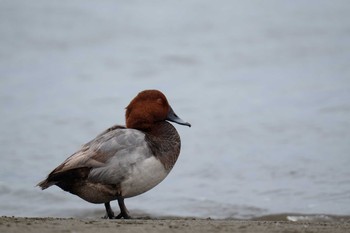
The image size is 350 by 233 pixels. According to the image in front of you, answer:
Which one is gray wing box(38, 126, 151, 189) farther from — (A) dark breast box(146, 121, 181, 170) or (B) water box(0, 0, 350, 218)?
(B) water box(0, 0, 350, 218)

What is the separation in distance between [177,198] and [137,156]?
2.81 m

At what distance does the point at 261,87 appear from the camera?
13.1 metres

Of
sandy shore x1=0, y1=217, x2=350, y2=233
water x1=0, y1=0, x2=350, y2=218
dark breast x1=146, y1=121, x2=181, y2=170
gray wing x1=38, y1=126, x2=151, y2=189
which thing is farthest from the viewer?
water x1=0, y1=0, x2=350, y2=218

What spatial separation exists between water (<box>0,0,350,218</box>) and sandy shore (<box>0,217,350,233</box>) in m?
A: 2.84

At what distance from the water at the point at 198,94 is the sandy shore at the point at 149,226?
2837mm

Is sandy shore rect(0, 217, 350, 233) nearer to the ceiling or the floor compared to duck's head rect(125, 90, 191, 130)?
nearer to the floor

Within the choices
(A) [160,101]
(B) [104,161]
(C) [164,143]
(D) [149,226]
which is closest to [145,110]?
(A) [160,101]

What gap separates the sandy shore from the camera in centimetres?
542

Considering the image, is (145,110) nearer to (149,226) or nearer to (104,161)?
(104,161)

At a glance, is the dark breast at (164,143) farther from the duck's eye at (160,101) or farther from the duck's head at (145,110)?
the duck's eye at (160,101)

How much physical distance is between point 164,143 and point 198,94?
609 centimetres

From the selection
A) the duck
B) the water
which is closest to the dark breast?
the duck

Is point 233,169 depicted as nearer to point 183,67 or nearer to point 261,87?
point 261,87

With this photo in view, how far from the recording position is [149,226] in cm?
565
